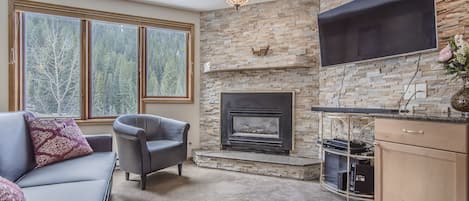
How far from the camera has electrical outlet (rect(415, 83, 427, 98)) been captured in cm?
269

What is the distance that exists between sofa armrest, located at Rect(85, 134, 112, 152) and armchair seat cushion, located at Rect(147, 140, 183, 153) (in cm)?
42

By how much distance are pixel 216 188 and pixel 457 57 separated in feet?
7.91

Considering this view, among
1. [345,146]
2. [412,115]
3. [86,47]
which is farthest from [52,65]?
[412,115]

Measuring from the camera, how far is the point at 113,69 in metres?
4.33

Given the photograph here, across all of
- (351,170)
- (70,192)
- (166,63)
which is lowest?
(351,170)

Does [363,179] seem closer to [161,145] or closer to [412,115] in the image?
[412,115]

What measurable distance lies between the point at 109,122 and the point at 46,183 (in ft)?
7.33

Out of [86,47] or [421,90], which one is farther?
[86,47]

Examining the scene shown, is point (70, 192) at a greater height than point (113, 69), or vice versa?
point (113, 69)

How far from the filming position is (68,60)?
4.02 meters

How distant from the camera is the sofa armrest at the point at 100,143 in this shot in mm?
3082

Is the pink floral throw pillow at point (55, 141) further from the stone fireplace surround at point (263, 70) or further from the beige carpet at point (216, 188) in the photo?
the stone fireplace surround at point (263, 70)

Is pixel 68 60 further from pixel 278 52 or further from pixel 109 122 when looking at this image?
pixel 278 52

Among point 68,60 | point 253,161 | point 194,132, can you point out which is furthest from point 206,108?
point 68,60
